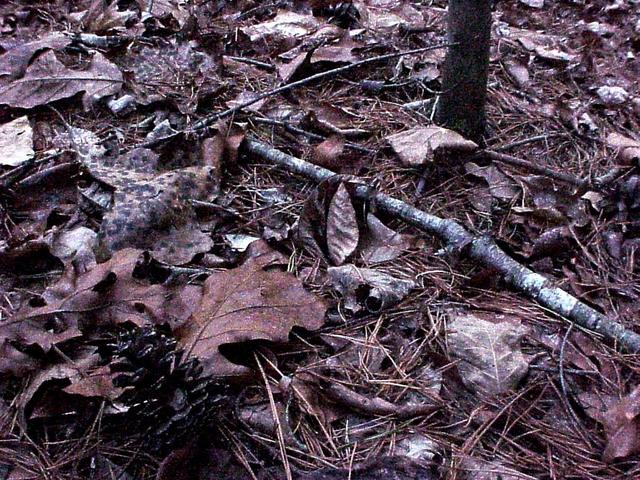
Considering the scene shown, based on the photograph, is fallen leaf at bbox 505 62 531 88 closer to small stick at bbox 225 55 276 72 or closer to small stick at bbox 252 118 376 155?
small stick at bbox 252 118 376 155

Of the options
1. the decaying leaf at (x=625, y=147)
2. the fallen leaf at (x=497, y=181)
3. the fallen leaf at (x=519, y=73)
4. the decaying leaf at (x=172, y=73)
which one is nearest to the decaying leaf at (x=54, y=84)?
the decaying leaf at (x=172, y=73)

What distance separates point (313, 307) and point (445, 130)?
3.19 ft

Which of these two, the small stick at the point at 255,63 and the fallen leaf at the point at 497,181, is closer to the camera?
the fallen leaf at the point at 497,181

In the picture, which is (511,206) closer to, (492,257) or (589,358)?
(492,257)

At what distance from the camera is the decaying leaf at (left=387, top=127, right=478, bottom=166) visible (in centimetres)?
207

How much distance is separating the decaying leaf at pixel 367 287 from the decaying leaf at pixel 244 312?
0.10m

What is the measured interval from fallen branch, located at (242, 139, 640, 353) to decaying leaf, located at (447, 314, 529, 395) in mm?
155

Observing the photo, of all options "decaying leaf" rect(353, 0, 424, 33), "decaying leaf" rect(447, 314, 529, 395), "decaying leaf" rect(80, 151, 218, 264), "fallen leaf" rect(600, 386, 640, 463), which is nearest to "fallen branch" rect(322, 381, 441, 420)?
"decaying leaf" rect(447, 314, 529, 395)

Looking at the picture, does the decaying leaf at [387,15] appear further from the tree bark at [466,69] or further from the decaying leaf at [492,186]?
the decaying leaf at [492,186]

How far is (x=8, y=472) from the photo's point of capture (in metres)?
1.25

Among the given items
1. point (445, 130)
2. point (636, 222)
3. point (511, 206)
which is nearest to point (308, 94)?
point (445, 130)

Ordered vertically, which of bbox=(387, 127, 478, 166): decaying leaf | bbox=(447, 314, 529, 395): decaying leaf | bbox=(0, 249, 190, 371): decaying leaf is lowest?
bbox=(447, 314, 529, 395): decaying leaf

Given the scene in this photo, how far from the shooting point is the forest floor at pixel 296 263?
1287 mm

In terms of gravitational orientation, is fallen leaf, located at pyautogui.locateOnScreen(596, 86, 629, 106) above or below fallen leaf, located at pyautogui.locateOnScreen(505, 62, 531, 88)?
below
